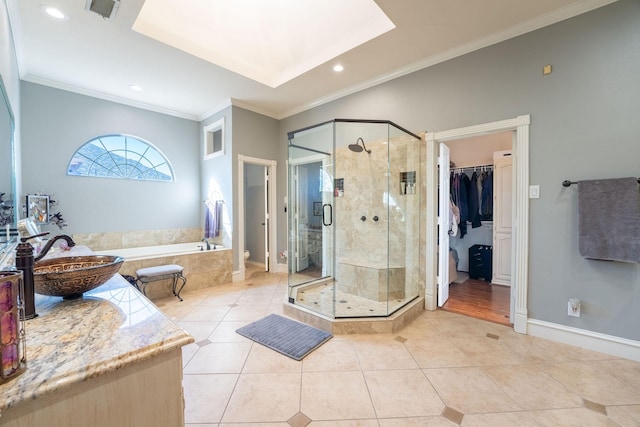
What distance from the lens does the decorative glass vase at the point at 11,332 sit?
2.07 feet

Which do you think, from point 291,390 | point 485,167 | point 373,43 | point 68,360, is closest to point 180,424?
point 68,360

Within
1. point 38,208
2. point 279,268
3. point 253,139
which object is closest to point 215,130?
point 253,139

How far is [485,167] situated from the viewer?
174 inches

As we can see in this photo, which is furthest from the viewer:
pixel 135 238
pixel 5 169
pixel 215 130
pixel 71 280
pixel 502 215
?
pixel 215 130

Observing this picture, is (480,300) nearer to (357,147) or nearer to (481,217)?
(481,217)

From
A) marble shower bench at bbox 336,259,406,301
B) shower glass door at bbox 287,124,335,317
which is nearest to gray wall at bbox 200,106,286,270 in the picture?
shower glass door at bbox 287,124,335,317

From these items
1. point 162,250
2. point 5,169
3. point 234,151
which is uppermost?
point 234,151

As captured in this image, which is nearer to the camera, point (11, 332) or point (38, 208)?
point (11, 332)

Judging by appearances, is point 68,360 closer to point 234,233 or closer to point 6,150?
point 6,150

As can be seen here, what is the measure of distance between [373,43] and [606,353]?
3.60 m

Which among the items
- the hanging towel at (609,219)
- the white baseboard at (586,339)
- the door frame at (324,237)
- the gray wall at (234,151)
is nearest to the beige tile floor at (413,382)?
the white baseboard at (586,339)

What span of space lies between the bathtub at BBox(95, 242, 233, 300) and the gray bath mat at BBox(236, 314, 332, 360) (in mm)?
1561

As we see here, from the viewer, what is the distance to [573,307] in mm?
2336

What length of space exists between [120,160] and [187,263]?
7.04 feet
